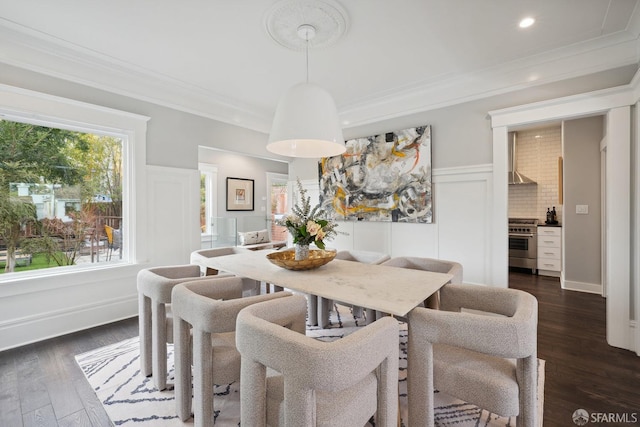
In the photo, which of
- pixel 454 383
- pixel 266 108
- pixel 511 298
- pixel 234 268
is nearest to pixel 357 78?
pixel 266 108

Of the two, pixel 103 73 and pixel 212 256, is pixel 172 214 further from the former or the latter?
pixel 103 73

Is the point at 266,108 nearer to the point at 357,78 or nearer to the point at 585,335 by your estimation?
the point at 357,78

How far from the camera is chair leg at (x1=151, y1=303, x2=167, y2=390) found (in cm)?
180

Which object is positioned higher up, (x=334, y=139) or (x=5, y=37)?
(x=5, y=37)

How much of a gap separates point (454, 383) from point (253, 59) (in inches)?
116

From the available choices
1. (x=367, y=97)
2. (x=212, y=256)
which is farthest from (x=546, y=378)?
(x=367, y=97)

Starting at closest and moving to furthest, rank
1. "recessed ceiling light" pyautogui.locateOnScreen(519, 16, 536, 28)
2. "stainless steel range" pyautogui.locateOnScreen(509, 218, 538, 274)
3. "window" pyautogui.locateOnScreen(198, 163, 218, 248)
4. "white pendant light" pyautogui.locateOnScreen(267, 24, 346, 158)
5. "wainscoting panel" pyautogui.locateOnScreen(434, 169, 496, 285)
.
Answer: "white pendant light" pyautogui.locateOnScreen(267, 24, 346, 158)
"recessed ceiling light" pyautogui.locateOnScreen(519, 16, 536, 28)
"wainscoting panel" pyautogui.locateOnScreen(434, 169, 496, 285)
"stainless steel range" pyautogui.locateOnScreen(509, 218, 538, 274)
"window" pyautogui.locateOnScreen(198, 163, 218, 248)

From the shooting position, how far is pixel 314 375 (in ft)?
3.06

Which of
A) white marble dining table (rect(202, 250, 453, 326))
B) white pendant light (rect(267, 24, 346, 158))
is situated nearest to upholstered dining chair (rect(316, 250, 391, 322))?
white marble dining table (rect(202, 250, 453, 326))

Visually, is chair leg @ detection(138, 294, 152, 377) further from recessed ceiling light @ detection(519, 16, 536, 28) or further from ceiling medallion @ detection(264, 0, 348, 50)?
recessed ceiling light @ detection(519, 16, 536, 28)

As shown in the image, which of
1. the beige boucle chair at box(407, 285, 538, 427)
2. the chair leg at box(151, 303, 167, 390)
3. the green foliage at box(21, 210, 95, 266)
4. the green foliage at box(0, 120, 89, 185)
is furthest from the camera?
the green foliage at box(21, 210, 95, 266)

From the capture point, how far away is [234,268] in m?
2.23

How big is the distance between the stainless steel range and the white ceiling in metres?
3.03

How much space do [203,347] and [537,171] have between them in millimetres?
6182
